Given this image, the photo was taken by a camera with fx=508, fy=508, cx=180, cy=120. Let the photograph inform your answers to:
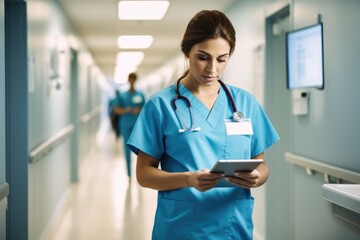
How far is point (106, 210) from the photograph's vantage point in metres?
5.50

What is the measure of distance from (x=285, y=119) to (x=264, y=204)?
2.42ft

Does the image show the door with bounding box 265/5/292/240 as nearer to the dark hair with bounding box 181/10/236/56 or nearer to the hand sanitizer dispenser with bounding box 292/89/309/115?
the hand sanitizer dispenser with bounding box 292/89/309/115

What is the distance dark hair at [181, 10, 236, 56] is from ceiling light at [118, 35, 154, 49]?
6744 millimetres

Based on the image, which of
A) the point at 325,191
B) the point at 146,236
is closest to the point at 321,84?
the point at 325,191

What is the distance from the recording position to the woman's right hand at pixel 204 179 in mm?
1514

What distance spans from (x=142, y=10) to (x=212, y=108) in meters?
4.28

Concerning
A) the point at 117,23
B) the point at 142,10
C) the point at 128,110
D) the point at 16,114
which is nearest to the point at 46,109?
the point at 16,114

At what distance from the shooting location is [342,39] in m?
2.65

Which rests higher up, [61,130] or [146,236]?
[61,130]

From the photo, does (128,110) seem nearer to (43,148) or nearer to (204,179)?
(43,148)

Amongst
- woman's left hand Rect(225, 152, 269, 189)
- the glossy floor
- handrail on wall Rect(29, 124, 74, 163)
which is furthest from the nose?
the glossy floor

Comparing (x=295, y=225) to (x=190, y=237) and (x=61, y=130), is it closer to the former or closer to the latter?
(x=190, y=237)

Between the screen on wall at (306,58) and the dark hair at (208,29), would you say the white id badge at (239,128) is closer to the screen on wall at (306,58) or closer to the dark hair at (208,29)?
the dark hair at (208,29)

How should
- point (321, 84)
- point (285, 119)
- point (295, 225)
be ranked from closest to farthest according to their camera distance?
point (321, 84)
point (295, 225)
point (285, 119)
